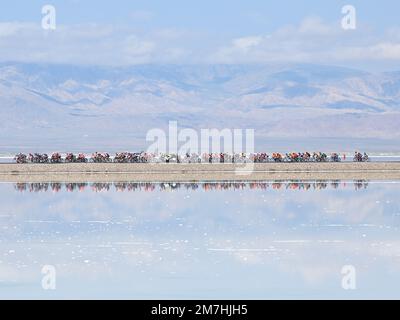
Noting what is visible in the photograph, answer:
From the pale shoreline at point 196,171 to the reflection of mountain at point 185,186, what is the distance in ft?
9.85

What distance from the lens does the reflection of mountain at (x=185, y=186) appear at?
3447 cm

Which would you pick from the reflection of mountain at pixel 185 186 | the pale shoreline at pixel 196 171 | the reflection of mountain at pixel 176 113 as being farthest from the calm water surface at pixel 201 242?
the reflection of mountain at pixel 176 113

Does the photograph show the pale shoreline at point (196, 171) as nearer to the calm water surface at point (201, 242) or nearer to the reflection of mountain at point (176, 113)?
the calm water surface at point (201, 242)

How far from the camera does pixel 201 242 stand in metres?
21.9

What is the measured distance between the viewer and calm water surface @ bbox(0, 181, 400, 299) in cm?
1739

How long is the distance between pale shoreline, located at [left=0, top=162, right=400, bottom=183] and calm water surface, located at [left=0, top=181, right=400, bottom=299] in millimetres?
6483

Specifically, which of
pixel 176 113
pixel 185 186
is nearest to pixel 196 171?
pixel 185 186

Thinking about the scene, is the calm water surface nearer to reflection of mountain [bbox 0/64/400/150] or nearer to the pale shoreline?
the pale shoreline

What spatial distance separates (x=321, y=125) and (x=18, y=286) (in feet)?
441

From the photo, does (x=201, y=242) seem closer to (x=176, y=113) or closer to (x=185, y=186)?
(x=185, y=186)

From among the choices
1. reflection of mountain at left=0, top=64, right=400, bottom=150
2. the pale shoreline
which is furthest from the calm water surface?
reflection of mountain at left=0, top=64, right=400, bottom=150

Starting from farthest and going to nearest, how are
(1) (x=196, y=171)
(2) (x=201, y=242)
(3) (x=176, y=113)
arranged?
(3) (x=176, y=113)
(1) (x=196, y=171)
(2) (x=201, y=242)

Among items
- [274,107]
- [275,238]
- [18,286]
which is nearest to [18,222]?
[275,238]

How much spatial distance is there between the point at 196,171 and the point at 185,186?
21.8 ft
